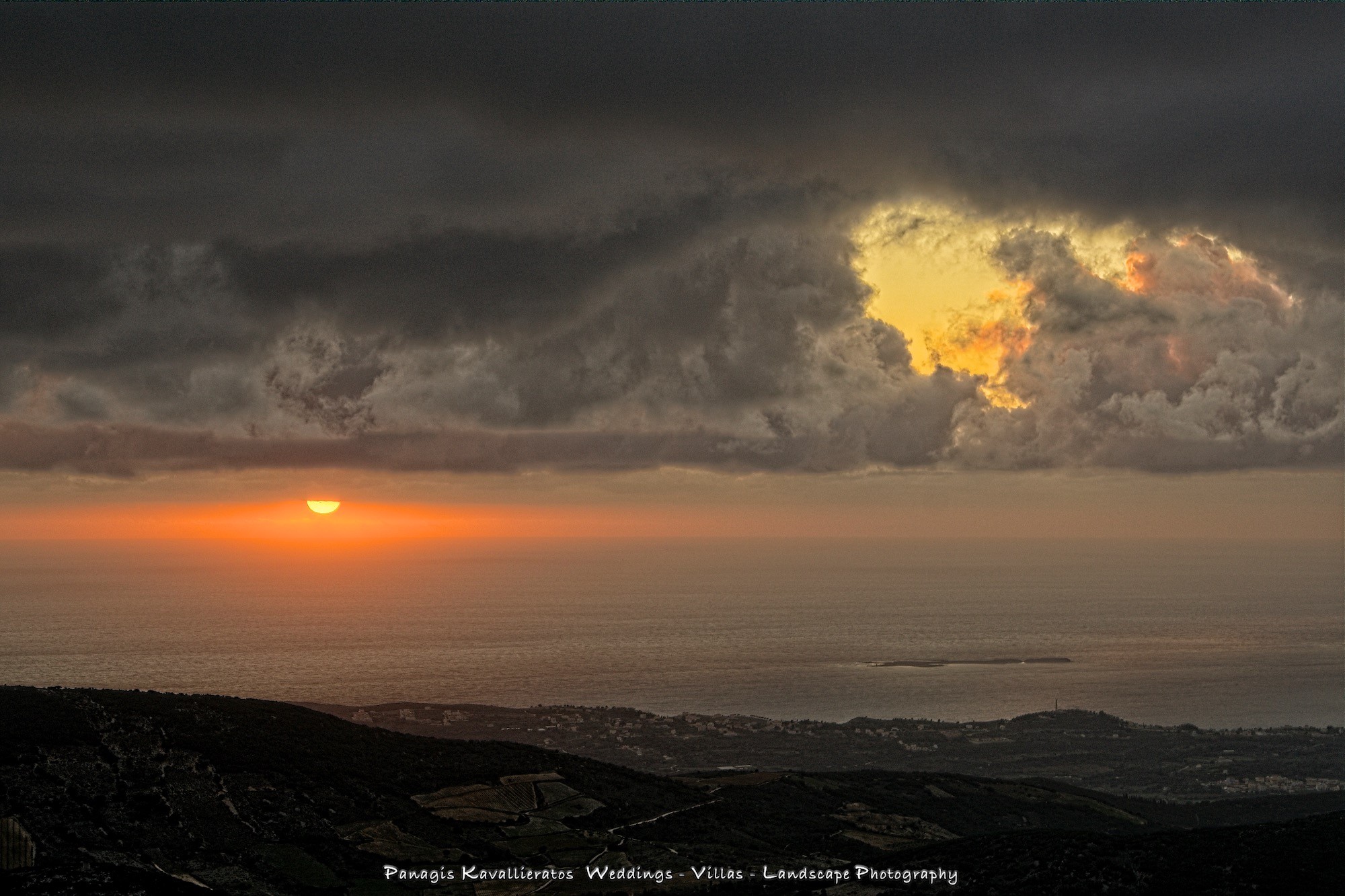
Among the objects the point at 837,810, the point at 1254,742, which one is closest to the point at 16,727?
the point at 837,810

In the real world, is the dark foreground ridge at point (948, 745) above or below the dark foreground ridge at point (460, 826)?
below

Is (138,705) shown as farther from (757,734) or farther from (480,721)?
(757,734)

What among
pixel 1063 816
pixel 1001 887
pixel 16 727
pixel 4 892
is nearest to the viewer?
pixel 4 892

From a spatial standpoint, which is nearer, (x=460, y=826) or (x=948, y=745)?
(x=460, y=826)

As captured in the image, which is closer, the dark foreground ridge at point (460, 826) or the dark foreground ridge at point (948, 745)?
the dark foreground ridge at point (460, 826)

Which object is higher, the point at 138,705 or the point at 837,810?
the point at 138,705

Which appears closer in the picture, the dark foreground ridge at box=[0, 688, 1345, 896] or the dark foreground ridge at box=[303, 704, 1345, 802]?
the dark foreground ridge at box=[0, 688, 1345, 896]

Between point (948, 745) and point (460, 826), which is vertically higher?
point (460, 826)

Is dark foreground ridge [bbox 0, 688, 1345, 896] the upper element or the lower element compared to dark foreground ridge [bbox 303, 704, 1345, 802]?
upper
